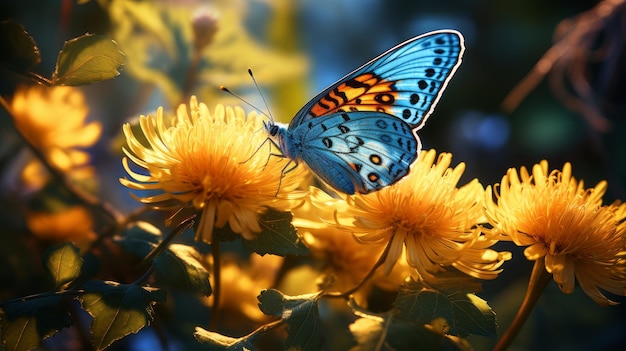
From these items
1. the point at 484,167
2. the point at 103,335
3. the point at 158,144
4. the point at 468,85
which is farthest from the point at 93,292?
the point at 468,85

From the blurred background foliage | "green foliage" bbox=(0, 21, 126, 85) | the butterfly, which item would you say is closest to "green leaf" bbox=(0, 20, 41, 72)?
"green foliage" bbox=(0, 21, 126, 85)

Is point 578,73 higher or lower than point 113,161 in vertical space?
higher

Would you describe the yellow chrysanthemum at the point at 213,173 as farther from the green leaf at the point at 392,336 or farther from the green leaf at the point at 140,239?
the green leaf at the point at 392,336

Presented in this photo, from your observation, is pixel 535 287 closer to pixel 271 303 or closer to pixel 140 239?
pixel 271 303

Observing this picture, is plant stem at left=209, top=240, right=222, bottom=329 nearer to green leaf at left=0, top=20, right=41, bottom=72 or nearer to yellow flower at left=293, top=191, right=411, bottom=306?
yellow flower at left=293, top=191, right=411, bottom=306

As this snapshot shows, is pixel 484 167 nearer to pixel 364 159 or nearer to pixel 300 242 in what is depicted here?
pixel 364 159

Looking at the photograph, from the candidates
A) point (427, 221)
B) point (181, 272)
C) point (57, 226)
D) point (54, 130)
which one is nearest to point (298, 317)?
point (181, 272)

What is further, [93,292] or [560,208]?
[560,208]
